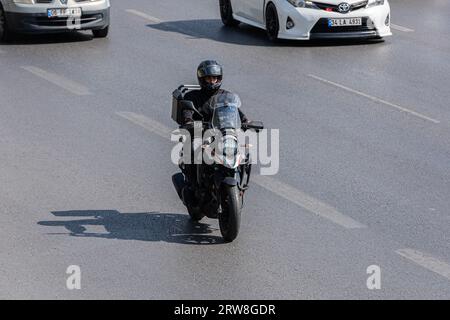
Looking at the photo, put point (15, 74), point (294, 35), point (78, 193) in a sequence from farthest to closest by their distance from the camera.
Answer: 1. point (294, 35)
2. point (15, 74)
3. point (78, 193)

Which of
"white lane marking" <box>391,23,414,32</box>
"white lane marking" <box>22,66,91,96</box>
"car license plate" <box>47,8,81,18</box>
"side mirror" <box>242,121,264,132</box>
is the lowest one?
"white lane marking" <box>391,23,414,32</box>

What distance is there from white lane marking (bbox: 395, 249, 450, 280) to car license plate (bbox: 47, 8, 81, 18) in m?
13.1

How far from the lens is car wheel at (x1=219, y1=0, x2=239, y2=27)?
2544cm

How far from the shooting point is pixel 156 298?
1016 centimetres

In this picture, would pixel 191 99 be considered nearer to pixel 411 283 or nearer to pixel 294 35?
pixel 411 283

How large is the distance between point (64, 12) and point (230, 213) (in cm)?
1275

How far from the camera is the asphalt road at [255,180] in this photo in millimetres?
10867

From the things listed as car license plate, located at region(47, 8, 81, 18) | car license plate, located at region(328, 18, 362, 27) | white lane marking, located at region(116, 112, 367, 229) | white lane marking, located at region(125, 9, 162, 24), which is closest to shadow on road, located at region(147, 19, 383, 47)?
white lane marking, located at region(125, 9, 162, 24)

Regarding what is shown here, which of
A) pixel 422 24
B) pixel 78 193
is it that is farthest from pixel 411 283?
pixel 422 24

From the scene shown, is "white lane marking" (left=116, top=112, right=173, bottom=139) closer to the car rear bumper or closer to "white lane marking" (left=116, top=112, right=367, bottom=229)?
"white lane marking" (left=116, top=112, right=367, bottom=229)

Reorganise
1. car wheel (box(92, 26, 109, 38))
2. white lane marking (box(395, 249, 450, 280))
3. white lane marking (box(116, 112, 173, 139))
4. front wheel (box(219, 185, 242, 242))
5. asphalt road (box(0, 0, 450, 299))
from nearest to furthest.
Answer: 1. asphalt road (box(0, 0, 450, 299))
2. white lane marking (box(395, 249, 450, 280))
3. front wheel (box(219, 185, 242, 242))
4. white lane marking (box(116, 112, 173, 139))
5. car wheel (box(92, 26, 109, 38))

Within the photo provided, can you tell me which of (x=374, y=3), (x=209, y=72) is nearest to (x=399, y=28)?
(x=374, y=3)

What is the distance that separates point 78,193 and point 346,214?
9.32 feet

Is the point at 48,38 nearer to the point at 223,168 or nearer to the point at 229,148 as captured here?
the point at 223,168
